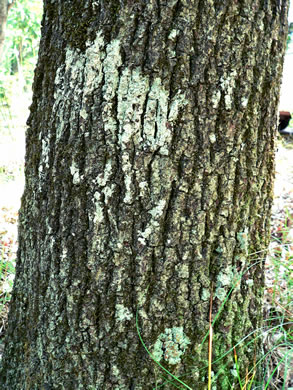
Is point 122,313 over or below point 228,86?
below

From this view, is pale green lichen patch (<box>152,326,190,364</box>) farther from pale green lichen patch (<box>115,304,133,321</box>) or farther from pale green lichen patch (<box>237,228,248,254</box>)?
pale green lichen patch (<box>237,228,248,254</box>)

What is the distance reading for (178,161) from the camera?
4.14 ft

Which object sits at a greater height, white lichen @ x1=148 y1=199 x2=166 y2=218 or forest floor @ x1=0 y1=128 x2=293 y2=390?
white lichen @ x1=148 y1=199 x2=166 y2=218

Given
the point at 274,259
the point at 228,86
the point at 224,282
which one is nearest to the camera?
the point at 228,86

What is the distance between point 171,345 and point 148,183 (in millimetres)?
597

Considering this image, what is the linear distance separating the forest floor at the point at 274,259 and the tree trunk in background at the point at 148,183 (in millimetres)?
286

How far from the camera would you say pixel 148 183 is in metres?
1.26

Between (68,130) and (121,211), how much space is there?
13.4 inches

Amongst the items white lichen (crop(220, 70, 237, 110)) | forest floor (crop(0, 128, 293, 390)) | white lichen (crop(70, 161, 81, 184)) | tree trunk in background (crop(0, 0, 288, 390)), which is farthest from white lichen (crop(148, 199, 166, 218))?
forest floor (crop(0, 128, 293, 390))

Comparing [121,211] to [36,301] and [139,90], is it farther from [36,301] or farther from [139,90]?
[36,301]

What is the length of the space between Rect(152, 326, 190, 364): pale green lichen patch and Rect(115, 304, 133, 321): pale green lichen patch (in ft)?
0.45

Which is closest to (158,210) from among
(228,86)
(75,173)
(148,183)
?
(148,183)

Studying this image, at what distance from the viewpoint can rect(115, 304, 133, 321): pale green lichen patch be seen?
1.32 m

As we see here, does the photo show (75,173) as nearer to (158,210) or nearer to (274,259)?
(158,210)
